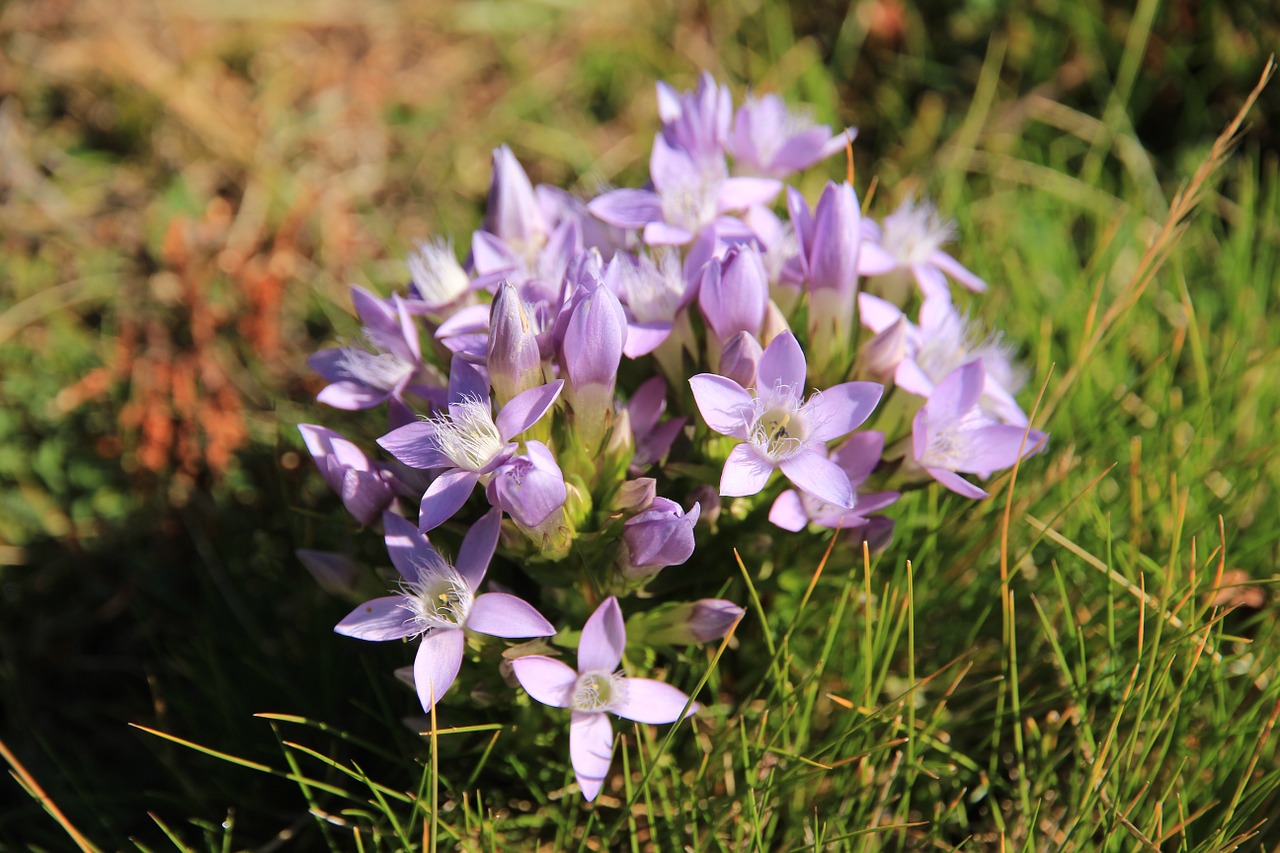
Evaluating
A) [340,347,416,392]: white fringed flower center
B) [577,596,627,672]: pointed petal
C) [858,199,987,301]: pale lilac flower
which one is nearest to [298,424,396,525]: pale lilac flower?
[340,347,416,392]: white fringed flower center

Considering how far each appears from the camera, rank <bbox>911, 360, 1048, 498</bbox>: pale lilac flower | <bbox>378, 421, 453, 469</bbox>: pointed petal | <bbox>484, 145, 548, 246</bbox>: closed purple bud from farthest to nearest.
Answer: <bbox>484, 145, 548, 246</bbox>: closed purple bud, <bbox>911, 360, 1048, 498</bbox>: pale lilac flower, <bbox>378, 421, 453, 469</bbox>: pointed petal

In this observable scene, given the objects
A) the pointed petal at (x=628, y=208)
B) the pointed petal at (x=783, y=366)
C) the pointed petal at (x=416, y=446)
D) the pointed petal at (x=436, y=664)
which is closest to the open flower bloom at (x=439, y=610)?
the pointed petal at (x=436, y=664)

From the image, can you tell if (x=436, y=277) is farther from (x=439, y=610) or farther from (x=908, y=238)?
(x=908, y=238)

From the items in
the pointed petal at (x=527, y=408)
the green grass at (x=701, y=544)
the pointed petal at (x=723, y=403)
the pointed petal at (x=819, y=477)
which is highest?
the pointed petal at (x=527, y=408)

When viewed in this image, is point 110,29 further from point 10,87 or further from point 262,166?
point 262,166

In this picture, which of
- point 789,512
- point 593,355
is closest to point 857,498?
point 789,512

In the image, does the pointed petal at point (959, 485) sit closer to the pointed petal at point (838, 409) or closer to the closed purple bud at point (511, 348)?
the pointed petal at point (838, 409)

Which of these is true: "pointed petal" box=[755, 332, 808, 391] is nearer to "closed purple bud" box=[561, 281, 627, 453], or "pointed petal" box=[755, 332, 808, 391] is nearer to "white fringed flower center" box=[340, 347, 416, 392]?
"closed purple bud" box=[561, 281, 627, 453]
